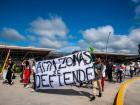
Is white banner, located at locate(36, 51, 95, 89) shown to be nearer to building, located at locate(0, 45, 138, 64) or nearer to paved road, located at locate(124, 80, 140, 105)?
paved road, located at locate(124, 80, 140, 105)

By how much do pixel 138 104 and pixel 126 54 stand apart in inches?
3079

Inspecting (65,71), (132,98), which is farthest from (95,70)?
(132,98)

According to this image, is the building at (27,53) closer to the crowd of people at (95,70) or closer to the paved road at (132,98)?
the crowd of people at (95,70)

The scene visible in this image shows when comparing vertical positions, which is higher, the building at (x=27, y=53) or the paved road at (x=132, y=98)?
the building at (x=27, y=53)

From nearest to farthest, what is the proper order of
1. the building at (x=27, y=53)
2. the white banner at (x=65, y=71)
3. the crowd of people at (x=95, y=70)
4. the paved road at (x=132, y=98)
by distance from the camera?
the paved road at (x=132, y=98), the crowd of people at (x=95, y=70), the white banner at (x=65, y=71), the building at (x=27, y=53)

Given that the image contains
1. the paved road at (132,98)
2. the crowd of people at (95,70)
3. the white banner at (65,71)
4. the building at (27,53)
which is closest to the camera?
the paved road at (132,98)

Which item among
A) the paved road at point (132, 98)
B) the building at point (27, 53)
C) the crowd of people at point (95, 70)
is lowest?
the paved road at point (132, 98)

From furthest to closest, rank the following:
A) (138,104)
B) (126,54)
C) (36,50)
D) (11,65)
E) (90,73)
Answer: (126,54), (36,50), (11,65), (90,73), (138,104)

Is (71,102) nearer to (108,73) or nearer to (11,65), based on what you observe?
(11,65)

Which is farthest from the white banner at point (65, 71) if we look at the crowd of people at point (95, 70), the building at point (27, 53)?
the building at point (27, 53)

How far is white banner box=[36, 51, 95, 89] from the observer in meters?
10.9

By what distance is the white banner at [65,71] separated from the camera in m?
10.9

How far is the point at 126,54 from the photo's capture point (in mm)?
84938

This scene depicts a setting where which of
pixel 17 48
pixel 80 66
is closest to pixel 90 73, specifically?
pixel 80 66
